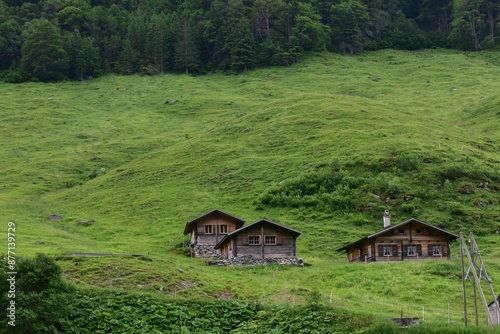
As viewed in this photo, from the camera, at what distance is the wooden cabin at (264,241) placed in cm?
7200

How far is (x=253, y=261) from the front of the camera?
70875 mm

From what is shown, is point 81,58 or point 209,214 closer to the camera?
point 209,214

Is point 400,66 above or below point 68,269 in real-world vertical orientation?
above

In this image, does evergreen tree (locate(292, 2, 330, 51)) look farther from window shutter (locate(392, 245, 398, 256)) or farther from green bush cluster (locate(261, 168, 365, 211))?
window shutter (locate(392, 245, 398, 256))

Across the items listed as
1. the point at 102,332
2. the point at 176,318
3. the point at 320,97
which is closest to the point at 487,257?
the point at 176,318

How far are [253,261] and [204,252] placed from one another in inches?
292

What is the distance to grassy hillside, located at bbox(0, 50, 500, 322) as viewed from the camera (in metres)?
58.5

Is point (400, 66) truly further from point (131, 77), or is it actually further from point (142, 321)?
point (142, 321)

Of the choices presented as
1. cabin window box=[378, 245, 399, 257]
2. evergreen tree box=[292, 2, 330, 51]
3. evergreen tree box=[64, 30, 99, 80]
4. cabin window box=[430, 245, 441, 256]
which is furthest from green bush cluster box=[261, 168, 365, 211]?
evergreen tree box=[64, 30, 99, 80]

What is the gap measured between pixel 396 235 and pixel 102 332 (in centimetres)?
3482

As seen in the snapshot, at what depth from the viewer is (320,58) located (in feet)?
645

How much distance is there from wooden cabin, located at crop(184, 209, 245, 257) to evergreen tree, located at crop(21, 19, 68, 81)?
12156cm

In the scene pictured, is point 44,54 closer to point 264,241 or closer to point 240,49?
point 240,49

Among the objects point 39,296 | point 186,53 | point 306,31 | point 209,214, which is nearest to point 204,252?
point 209,214
